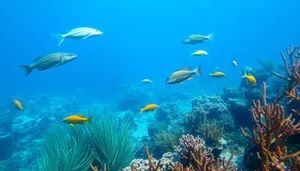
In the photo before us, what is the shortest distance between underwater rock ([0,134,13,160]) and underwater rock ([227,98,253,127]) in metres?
11.6

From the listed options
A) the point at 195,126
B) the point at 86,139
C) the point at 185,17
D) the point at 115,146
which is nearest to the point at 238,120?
the point at 195,126

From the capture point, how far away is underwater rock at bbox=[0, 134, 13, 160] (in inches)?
483

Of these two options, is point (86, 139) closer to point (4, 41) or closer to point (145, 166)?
point (145, 166)

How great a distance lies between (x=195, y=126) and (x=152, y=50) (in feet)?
496

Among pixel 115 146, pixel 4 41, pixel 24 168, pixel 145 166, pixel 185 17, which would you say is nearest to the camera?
pixel 145 166

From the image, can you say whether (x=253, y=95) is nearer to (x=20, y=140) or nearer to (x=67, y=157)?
(x=67, y=157)

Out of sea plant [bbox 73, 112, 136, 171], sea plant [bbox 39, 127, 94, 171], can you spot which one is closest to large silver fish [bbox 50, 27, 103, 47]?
sea plant [bbox 73, 112, 136, 171]

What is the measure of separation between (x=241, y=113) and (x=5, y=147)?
12072mm

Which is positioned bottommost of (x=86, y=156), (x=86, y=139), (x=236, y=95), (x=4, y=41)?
(x=86, y=156)

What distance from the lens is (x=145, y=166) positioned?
4.27m

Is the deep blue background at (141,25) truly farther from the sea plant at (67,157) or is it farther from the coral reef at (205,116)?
the sea plant at (67,157)

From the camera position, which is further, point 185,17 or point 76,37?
point 185,17

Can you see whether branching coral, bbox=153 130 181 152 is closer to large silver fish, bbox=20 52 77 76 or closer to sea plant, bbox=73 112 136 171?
sea plant, bbox=73 112 136 171


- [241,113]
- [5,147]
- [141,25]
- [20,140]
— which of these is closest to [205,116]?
[241,113]
